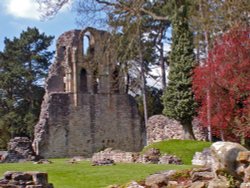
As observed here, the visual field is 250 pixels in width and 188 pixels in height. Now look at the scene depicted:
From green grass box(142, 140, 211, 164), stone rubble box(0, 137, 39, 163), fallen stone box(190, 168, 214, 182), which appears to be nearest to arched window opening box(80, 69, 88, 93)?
stone rubble box(0, 137, 39, 163)

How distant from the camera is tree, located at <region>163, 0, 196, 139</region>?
29.9 metres

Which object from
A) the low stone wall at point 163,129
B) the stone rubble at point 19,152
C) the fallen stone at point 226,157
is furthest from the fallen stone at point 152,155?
the fallen stone at point 226,157

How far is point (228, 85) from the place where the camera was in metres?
25.8

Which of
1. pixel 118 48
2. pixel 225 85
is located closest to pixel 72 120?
pixel 225 85

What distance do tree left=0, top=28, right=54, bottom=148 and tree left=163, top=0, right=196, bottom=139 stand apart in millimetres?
21099

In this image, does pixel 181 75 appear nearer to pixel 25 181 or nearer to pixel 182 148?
pixel 182 148

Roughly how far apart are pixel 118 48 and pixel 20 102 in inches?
1289

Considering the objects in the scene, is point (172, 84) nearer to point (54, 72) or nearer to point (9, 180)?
point (54, 72)

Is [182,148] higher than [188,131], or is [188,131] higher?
[188,131]

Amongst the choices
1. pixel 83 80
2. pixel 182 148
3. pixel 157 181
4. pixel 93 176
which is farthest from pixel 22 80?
pixel 157 181

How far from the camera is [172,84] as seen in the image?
30.6 metres

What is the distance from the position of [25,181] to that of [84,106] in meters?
28.5

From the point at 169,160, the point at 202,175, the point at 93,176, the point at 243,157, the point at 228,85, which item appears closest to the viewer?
the point at 243,157

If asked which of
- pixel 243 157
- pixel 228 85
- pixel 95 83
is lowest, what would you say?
pixel 243 157
